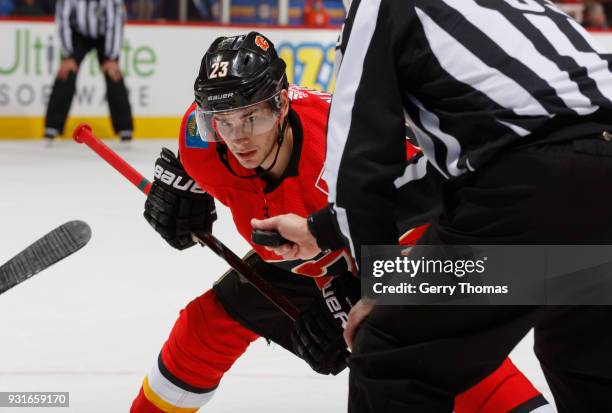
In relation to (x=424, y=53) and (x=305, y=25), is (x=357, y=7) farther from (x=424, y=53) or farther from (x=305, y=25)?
(x=305, y=25)

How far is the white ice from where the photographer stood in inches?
116

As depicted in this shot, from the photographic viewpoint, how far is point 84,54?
763 centimetres

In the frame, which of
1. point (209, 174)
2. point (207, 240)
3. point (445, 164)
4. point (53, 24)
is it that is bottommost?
point (53, 24)

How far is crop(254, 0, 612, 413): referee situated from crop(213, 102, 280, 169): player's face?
0.60 meters

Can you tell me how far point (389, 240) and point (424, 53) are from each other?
0.26m

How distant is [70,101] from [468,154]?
6218mm

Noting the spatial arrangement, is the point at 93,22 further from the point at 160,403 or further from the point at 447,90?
the point at 447,90

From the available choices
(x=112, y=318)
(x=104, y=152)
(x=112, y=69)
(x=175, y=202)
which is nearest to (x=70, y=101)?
(x=112, y=69)

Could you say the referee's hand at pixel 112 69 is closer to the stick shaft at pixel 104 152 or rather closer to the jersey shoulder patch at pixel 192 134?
the stick shaft at pixel 104 152

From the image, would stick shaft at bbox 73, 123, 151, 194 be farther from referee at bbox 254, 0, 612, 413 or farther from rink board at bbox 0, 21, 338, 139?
rink board at bbox 0, 21, 338, 139

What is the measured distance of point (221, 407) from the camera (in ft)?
9.37

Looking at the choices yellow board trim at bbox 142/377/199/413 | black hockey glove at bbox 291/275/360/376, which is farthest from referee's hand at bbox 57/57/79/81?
black hockey glove at bbox 291/275/360/376

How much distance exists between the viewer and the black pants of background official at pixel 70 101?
7.43 metres

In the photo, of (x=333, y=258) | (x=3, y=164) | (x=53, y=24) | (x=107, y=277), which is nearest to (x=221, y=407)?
(x=333, y=258)
